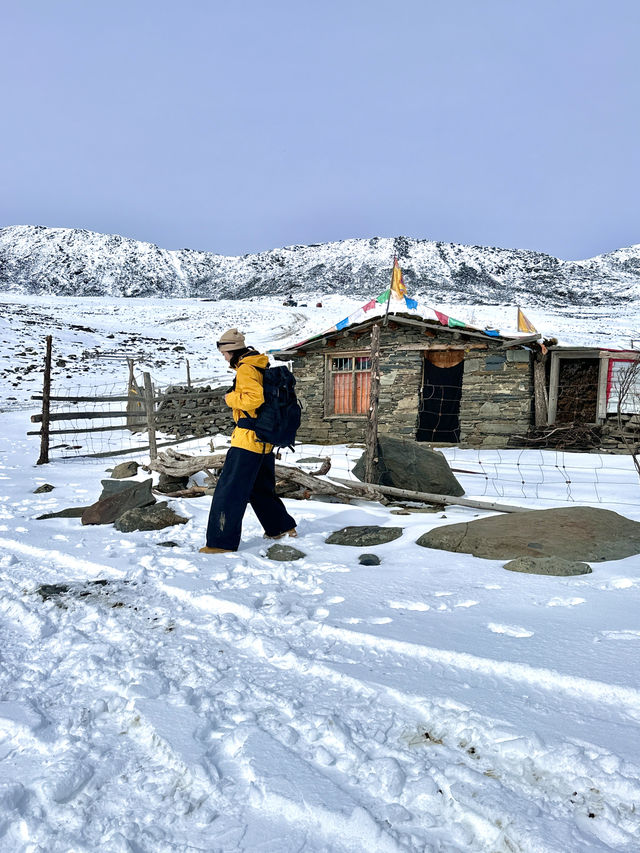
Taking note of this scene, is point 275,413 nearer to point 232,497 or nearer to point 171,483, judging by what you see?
point 232,497

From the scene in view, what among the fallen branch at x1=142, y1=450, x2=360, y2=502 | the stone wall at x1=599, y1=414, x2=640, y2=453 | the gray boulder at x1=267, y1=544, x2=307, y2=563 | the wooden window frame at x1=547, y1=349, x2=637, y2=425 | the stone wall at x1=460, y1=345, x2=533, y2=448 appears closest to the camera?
the gray boulder at x1=267, y1=544, x2=307, y2=563

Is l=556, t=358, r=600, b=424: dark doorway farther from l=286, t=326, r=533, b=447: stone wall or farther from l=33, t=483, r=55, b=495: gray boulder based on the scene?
l=33, t=483, r=55, b=495: gray boulder

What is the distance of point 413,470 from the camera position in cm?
632

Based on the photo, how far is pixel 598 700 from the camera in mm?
1909

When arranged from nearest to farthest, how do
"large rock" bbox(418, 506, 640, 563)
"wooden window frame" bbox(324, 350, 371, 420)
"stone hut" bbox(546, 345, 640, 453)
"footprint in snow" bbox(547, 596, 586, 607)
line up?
"footprint in snow" bbox(547, 596, 586, 607) < "large rock" bbox(418, 506, 640, 563) < "stone hut" bbox(546, 345, 640, 453) < "wooden window frame" bbox(324, 350, 371, 420)

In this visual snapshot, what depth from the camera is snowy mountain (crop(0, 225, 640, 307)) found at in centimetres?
10588

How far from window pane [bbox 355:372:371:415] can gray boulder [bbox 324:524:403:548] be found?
904 cm

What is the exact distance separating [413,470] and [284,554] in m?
2.86

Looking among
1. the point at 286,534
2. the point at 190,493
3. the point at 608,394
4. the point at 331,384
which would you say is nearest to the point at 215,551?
the point at 286,534

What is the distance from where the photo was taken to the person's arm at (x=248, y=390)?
3996 millimetres

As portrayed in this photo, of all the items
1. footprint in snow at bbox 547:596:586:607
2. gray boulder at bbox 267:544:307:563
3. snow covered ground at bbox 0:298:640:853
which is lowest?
gray boulder at bbox 267:544:307:563

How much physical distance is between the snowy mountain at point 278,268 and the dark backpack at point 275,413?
92026mm

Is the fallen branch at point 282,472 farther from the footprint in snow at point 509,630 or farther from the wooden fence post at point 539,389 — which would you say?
the wooden fence post at point 539,389

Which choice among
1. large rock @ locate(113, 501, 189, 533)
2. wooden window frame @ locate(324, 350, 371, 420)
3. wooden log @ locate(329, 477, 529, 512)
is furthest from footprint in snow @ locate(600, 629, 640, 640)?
wooden window frame @ locate(324, 350, 371, 420)
